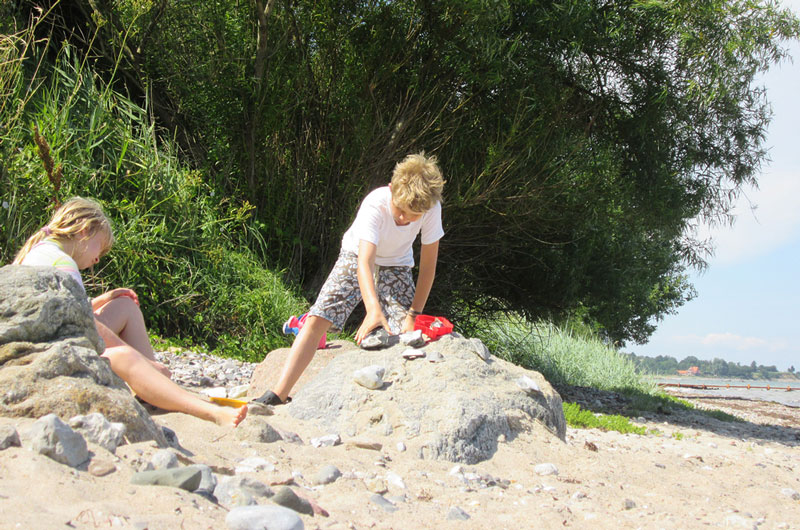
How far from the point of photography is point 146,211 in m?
7.43

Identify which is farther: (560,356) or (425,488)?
(560,356)

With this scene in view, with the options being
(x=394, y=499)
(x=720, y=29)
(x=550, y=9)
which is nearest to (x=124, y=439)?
(x=394, y=499)

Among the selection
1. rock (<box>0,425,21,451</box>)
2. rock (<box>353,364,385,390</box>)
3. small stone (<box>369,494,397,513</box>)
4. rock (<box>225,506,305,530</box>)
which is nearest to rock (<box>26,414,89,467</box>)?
rock (<box>0,425,21,451</box>)

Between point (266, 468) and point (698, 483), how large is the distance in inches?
→ 102

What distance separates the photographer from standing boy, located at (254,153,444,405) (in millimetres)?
4234

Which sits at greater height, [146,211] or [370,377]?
[146,211]

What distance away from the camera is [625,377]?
13.1m

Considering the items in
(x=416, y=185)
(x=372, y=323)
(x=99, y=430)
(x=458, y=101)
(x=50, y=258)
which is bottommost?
(x=99, y=430)

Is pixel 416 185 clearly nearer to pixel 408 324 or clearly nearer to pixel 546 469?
pixel 408 324

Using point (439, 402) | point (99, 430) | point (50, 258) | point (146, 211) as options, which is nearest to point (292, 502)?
point (99, 430)

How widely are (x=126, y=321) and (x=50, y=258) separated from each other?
0.67m

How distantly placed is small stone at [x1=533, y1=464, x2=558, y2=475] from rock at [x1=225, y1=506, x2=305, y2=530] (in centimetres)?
182

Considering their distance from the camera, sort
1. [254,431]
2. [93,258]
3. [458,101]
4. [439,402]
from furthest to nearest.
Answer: [458,101]
[439,402]
[93,258]
[254,431]

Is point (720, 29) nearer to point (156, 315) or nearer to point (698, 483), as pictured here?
point (698, 483)
